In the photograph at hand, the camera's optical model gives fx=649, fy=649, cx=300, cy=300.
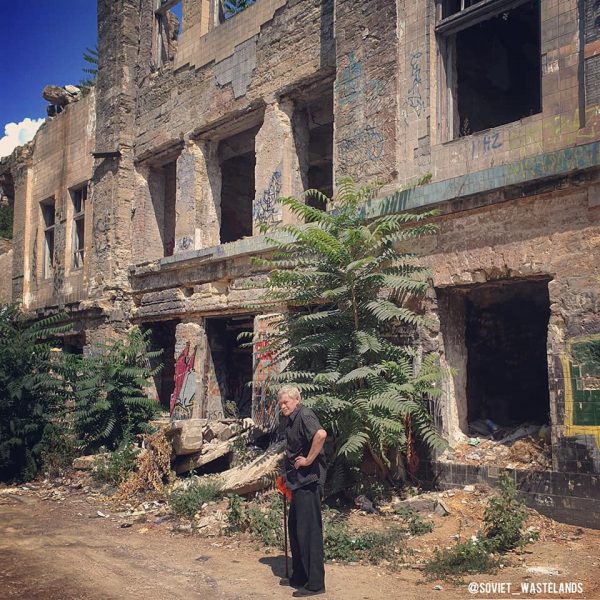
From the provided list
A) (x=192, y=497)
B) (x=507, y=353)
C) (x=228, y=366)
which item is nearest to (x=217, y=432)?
(x=192, y=497)

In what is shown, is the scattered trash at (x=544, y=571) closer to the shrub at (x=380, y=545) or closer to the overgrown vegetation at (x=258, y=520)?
the shrub at (x=380, y=545)

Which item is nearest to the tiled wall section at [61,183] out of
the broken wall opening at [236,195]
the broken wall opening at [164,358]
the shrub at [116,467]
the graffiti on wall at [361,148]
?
the broken wall opening at [164,358]

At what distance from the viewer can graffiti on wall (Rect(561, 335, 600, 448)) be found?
639cm

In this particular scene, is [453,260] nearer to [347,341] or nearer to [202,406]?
[347,341]

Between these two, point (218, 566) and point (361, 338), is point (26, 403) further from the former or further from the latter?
point (361, 338)

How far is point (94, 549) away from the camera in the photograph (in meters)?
6.59

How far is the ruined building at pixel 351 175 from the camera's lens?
22.2 feet

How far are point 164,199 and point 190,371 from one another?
15.4ft

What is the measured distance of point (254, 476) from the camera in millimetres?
7758

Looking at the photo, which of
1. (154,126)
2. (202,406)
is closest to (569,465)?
(202,406)

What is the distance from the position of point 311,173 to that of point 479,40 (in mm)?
6270

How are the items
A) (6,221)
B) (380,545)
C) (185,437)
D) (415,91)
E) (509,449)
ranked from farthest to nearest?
(6,221), (185,437), (415,91), (509,449), (380,545)

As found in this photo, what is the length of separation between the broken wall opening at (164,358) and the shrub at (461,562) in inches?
339

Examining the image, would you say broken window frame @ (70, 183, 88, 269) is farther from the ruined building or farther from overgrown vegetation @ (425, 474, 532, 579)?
overgrown vegetation @ (425, 474, 532, 579)
